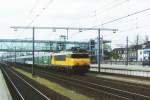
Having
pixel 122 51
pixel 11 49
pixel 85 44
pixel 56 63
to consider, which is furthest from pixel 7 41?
pixel 56 63

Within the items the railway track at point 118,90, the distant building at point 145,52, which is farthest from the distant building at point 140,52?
the railway track at point 118,90

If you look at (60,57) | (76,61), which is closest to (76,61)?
(76,61)

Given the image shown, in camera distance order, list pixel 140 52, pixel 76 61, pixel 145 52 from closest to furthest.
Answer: pixel 76 61 < pixel 145 52 < pixel 140 52

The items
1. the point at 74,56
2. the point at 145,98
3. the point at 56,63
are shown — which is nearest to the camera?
the point at 145,98

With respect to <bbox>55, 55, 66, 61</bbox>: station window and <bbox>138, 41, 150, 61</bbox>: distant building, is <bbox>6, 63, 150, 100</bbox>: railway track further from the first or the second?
<bbox>138, 41, 150, 61</bbox>: distant building

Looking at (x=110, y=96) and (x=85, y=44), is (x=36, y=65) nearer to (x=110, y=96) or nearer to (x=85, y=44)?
(x=85, y=44)

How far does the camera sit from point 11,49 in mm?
136875

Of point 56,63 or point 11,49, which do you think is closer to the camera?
point 56,63

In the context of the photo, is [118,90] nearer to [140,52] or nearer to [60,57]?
[60,57]

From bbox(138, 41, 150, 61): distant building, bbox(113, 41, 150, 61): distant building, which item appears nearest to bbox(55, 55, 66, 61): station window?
bbox(138, 41, 150, 61): distant building

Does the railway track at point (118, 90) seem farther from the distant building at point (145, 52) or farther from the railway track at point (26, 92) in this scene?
the distant building at point (145, 52)

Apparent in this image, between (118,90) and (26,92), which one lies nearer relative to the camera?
(118,90)

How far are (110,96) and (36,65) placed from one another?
78021mm

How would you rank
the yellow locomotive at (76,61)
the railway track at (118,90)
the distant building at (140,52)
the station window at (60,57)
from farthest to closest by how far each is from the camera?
the distant building at (140,52)
the station window at (60,57)
the yellow locomotive at (76,61)
the railway track at (118,90)
